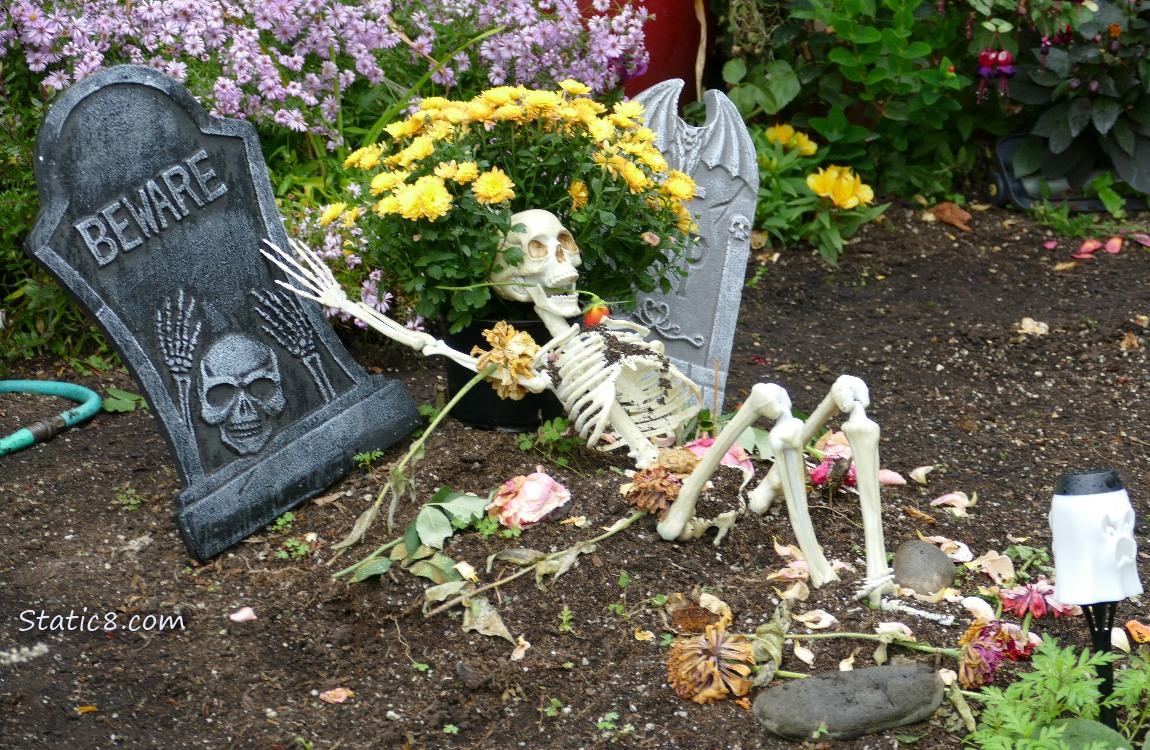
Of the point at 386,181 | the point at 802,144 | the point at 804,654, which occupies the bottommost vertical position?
the point at 804,654

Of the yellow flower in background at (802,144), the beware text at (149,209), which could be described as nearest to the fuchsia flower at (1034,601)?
the beware text at (149,209)

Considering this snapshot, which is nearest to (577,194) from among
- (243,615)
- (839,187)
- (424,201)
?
(424,201)

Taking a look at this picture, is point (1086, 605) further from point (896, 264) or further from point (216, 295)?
point (896, 264)

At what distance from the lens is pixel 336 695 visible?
230cm

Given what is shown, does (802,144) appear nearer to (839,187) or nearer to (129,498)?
(839,187)

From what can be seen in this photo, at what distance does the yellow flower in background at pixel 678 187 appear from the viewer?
3.06 m

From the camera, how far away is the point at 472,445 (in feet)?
9.89

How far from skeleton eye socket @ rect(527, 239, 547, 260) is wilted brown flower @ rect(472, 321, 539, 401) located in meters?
0.19

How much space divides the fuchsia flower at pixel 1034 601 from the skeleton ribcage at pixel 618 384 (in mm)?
854

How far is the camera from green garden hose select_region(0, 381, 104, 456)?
3312mm

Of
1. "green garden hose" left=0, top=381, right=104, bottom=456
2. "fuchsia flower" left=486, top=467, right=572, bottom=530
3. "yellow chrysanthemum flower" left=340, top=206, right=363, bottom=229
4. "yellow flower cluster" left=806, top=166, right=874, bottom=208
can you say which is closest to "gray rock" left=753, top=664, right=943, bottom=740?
"fuchsia flower" left=486, top=467, right=572, bottom=530

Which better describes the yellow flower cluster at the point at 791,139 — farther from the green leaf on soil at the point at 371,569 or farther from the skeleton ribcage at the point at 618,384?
the green leaf on soil at the point at 371,569

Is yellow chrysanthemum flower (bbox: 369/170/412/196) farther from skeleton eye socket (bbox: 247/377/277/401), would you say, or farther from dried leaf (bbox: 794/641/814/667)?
dried leaf (bbox: 794/641/814/667)

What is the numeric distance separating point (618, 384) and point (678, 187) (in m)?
0.56
